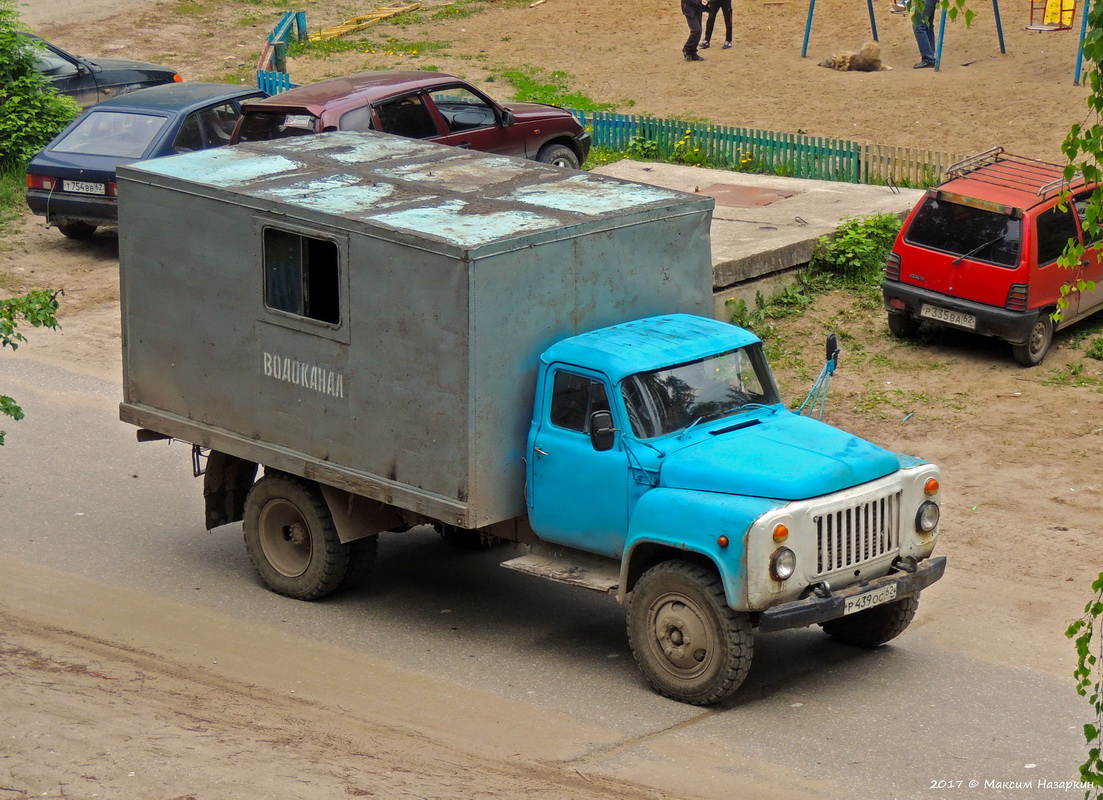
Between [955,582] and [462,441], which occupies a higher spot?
[462,441]

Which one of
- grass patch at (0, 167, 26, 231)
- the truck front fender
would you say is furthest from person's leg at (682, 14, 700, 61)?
the truck front fender

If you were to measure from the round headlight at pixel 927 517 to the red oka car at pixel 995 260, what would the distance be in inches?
202

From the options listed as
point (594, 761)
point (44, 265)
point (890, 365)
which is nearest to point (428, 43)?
point (44, 265)

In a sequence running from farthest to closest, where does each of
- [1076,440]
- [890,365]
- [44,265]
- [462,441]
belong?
[44,265] < [890,365] < [1076,440] < [462,441]

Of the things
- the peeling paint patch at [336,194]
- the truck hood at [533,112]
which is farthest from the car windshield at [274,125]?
the peeling paint patch at [336,194]

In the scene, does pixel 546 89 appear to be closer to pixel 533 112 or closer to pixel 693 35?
pixel 693 35

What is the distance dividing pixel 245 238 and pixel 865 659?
14.7ft

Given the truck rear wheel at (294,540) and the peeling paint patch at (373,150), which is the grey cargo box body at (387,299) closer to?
the peeling paint patch at (373,150)

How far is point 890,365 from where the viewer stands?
13.4m

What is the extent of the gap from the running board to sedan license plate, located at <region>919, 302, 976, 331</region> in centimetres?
599

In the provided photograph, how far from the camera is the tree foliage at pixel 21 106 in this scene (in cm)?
1897

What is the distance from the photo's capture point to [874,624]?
27.8 ft

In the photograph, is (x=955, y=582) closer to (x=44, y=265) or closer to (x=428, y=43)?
(x=44, y=265)

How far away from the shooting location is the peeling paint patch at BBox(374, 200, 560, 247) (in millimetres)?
7961
